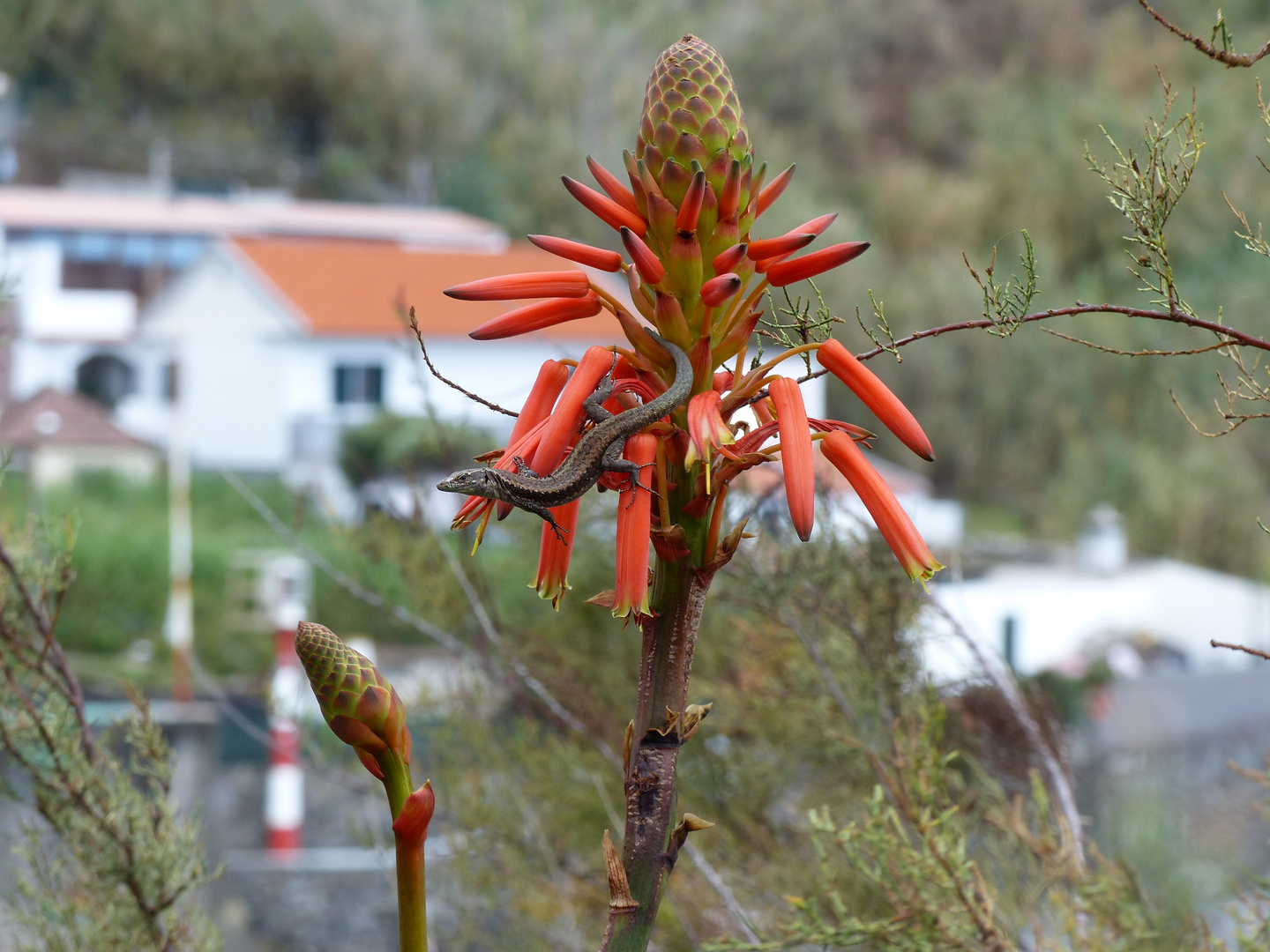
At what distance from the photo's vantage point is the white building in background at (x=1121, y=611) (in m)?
17.2

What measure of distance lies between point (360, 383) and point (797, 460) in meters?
28.4

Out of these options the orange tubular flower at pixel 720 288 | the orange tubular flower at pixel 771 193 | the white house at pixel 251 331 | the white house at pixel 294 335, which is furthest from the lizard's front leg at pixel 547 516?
the white house at pixel 294 335

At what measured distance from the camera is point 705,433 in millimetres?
1440

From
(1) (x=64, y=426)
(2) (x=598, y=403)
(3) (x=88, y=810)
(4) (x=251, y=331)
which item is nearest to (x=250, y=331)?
(4) (x=251, y=331)

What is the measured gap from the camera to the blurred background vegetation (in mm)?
29531

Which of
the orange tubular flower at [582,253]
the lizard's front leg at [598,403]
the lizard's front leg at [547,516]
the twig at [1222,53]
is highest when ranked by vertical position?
the twig at [1222,53]

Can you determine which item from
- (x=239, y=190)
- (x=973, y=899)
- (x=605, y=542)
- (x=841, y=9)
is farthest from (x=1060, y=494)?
(x=841, y=9)

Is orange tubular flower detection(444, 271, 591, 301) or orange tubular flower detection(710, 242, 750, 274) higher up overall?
orange tubular flower detection(710, 242, 750, 274)

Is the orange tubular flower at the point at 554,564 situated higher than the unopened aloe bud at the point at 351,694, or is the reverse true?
Answer: the orange tubular flower at the point at 554,564

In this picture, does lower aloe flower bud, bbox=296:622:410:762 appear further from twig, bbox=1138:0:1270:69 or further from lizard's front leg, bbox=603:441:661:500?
twig, bbox=1138:0:1270:69

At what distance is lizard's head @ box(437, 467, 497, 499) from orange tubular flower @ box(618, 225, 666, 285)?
1.03 ft

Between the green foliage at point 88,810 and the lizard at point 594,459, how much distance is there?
1.45 m

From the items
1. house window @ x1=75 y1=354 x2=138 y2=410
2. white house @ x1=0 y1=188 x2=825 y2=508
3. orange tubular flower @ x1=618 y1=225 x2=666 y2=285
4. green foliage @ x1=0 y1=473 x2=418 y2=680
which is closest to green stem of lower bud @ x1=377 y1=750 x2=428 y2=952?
orange tubular flower @ x1=618 y1=225 x2=666 y2=285

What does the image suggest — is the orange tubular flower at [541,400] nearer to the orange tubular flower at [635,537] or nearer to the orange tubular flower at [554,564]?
the orange tubular flower at [554,564]
